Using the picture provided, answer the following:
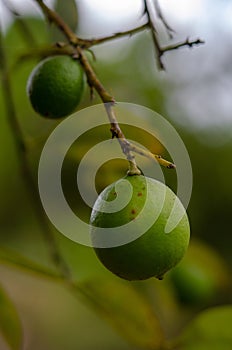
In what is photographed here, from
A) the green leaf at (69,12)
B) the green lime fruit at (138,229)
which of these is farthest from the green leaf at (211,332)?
the green leaf at (69,12)

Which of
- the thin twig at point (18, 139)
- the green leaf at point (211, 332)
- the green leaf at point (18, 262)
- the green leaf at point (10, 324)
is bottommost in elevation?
the green leaf at point (211, 332)

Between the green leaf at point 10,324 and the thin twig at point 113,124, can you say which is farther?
the green leaf at point 10,324

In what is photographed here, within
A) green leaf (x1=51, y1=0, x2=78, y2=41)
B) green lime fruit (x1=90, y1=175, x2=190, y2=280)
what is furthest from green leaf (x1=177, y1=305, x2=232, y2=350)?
green leaf (x1=51, y1=0, x2=78, y2=41)

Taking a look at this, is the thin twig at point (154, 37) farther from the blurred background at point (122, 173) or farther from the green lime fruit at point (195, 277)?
the green lime fruit at point (195, 277)

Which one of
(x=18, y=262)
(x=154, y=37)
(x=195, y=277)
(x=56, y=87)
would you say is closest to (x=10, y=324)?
(x=18, y=262)

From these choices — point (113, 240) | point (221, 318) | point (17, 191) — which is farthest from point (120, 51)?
point (113, 240)

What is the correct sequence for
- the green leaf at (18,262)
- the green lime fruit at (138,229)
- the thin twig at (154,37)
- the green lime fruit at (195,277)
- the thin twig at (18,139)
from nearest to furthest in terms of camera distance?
the green lime fruit at (138,229) → the thin twig at (154,37) → the green leaf at (18,262) → the thin twig at (18,139) → the green lime fruit at (195,277)

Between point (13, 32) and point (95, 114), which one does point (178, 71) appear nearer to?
point (13, 32)
